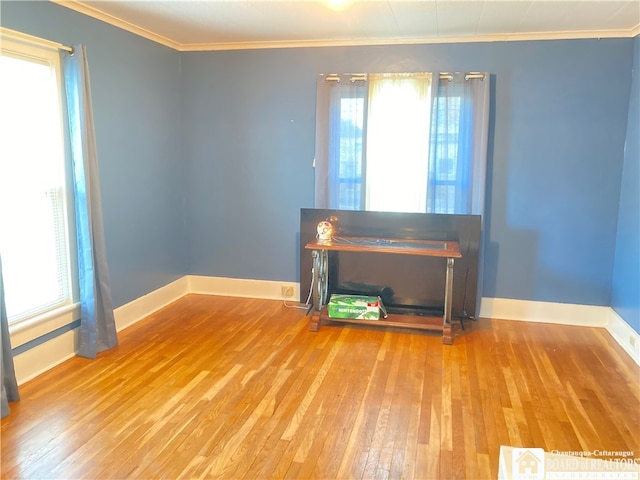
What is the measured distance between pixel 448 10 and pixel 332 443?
108 inches

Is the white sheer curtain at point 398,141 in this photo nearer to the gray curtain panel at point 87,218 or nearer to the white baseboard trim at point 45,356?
the gray curtain panel at point 87,218

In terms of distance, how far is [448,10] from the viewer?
3219mm

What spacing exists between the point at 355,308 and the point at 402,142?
143cm

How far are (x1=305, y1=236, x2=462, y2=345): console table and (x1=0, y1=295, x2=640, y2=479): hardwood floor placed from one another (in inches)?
3.8

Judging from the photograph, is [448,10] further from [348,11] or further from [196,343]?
[196,343]

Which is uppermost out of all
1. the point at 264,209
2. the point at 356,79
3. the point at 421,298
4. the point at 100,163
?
the point at 356,79

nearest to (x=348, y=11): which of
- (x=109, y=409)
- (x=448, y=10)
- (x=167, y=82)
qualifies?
(x=448, y=10)

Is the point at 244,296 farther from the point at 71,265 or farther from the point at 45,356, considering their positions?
the point at 45,356

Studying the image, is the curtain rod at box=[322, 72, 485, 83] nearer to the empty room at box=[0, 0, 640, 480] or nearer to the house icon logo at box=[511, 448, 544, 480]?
the empty room at box=[0, 0, 640, 480]

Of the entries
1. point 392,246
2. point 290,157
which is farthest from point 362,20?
point 392,246

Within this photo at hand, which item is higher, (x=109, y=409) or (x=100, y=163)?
(x=100, y=163)

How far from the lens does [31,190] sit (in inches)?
117

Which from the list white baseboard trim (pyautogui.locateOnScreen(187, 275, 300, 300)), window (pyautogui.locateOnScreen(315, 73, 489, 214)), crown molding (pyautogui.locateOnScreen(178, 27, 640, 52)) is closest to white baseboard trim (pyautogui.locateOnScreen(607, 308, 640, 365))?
window (pyautogui.locateOnScreen(315, 73, 489, 214))

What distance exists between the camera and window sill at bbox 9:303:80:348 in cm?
287
